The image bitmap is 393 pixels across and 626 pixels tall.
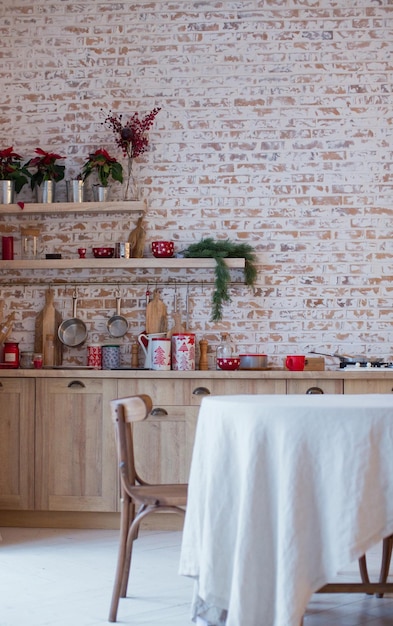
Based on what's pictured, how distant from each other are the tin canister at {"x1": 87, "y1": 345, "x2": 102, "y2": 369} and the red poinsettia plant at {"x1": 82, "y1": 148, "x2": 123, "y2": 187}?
1025 millimetres

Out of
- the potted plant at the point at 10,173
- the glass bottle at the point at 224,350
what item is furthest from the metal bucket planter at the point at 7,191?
the glass bottle at the point at 224,350

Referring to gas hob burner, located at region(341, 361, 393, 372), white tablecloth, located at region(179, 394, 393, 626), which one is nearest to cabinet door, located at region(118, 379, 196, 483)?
gas hob burner, located at region(341, 361, 393, 372)

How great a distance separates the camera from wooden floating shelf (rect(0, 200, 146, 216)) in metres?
5.53

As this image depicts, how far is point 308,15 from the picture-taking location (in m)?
5.71

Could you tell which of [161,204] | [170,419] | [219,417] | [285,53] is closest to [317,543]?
[219,417]

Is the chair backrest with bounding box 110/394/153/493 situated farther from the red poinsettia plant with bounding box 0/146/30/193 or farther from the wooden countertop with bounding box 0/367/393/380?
the red poinsettia plant with bounding box 0/146/30/193

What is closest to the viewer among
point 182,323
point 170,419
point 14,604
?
point 14,604

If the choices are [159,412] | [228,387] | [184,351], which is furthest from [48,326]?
[228,387]

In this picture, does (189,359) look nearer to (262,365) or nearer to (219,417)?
(262,365)

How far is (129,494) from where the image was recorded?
11.0 feet

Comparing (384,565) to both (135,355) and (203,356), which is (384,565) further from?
(135,355)

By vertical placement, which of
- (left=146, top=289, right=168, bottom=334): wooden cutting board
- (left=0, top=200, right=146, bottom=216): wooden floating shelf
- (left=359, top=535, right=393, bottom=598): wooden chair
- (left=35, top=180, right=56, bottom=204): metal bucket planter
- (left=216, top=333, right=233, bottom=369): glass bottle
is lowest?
(left=359, top=535, right=393, bottom=598): wooden chair

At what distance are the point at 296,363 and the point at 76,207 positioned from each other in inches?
66.0

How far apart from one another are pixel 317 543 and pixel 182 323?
2988 mm
